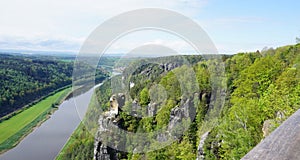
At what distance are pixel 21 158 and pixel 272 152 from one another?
27.5 metres

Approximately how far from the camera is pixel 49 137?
30.8 m

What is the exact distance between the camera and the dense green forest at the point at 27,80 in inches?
1609

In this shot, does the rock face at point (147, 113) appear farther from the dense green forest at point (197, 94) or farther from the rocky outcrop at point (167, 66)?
the rocky outcrop at point (167, 66)

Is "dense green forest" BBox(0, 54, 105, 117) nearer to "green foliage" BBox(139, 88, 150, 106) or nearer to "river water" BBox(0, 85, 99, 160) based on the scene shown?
"river water" BBox(0, 85, 99, 160)

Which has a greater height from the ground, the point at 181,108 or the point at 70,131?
the point at 181,108

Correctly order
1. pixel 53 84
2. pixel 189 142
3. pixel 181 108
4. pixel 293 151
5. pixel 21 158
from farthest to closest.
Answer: pixel 53 84 → pixel 21 158 → pixel 181 108 → pixel 189 142 → pixel 293 151

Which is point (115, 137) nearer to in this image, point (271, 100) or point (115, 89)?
point (115, 89)

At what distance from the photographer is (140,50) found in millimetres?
10125

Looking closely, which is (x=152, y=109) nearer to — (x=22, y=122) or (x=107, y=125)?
(x=107, y=125)

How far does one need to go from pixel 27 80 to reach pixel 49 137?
20.2 metres

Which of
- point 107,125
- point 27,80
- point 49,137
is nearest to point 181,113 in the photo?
point 107,125

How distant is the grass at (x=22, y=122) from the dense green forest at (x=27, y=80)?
8.27ft

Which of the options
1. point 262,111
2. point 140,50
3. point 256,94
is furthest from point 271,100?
point 256,94

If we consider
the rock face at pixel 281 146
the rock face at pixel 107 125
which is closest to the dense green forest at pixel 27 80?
the rock face at pixel 107 125
